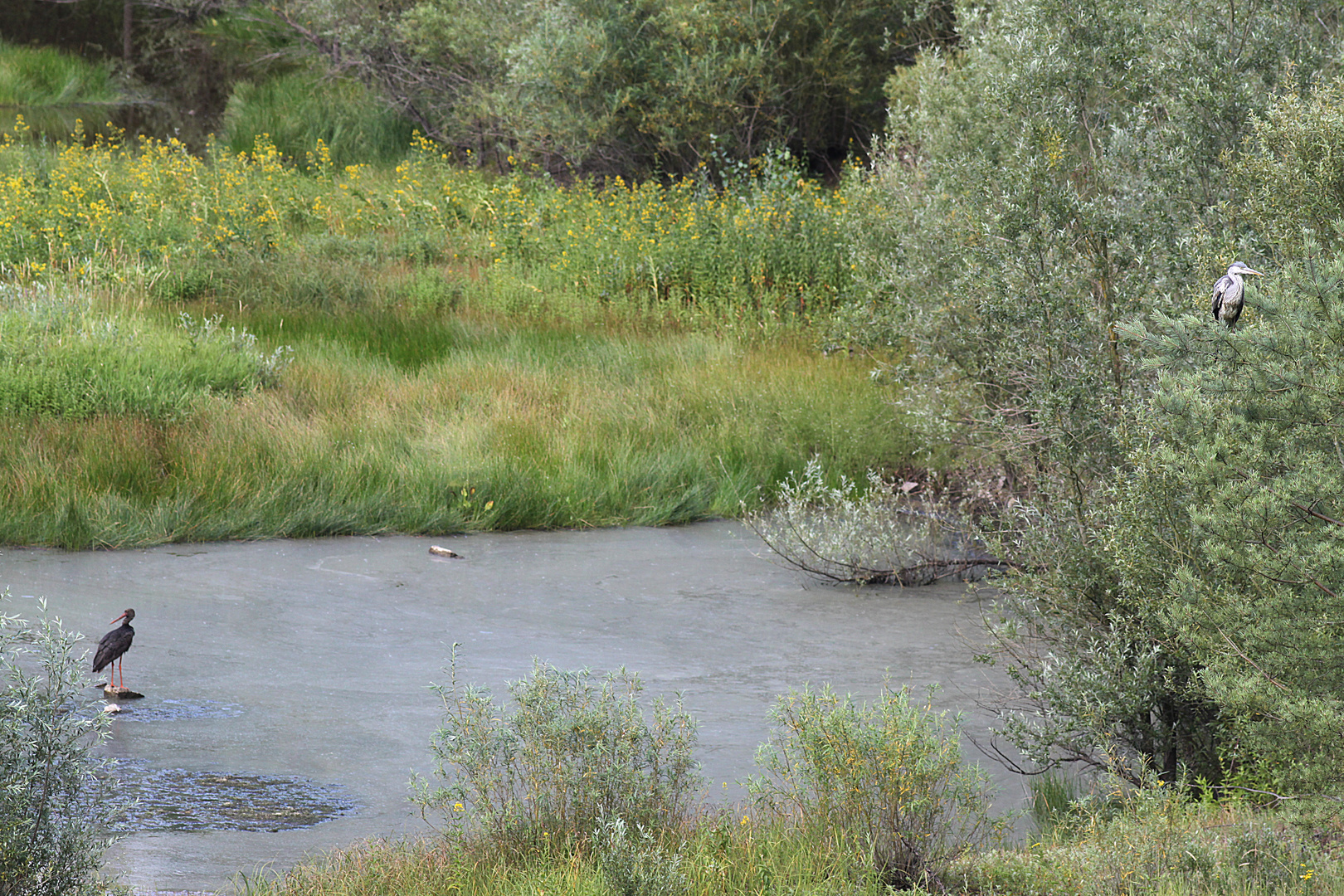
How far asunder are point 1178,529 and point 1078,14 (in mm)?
2984

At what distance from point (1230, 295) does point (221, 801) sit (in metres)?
3.54

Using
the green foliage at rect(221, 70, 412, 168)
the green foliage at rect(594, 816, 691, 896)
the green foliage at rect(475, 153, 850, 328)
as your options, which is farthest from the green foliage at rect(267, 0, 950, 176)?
the green foliage at rect(594, 816, 691, 896)

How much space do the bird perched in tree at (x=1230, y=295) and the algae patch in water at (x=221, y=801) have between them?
3.15 m

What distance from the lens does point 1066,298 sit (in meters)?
5.59

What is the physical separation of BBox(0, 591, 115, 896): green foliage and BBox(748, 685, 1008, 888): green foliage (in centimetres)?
183

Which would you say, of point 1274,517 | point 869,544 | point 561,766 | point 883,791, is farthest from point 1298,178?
point 869,544

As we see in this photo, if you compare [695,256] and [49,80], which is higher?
[49,80]

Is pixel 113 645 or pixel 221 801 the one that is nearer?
pixel 221 801

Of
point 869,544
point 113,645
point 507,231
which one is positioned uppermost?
point 507,231

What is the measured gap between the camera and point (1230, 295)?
4156 mm

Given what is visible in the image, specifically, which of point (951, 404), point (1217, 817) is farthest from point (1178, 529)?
point (951, 404)

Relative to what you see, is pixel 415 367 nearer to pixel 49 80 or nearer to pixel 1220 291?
pixel 1220 291

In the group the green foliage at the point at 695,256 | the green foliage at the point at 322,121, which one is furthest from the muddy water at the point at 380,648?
the green foliage at the point at 322,121

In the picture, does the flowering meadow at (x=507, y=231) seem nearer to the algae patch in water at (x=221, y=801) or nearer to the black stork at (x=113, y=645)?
the black stork at (x=113, y=645)
